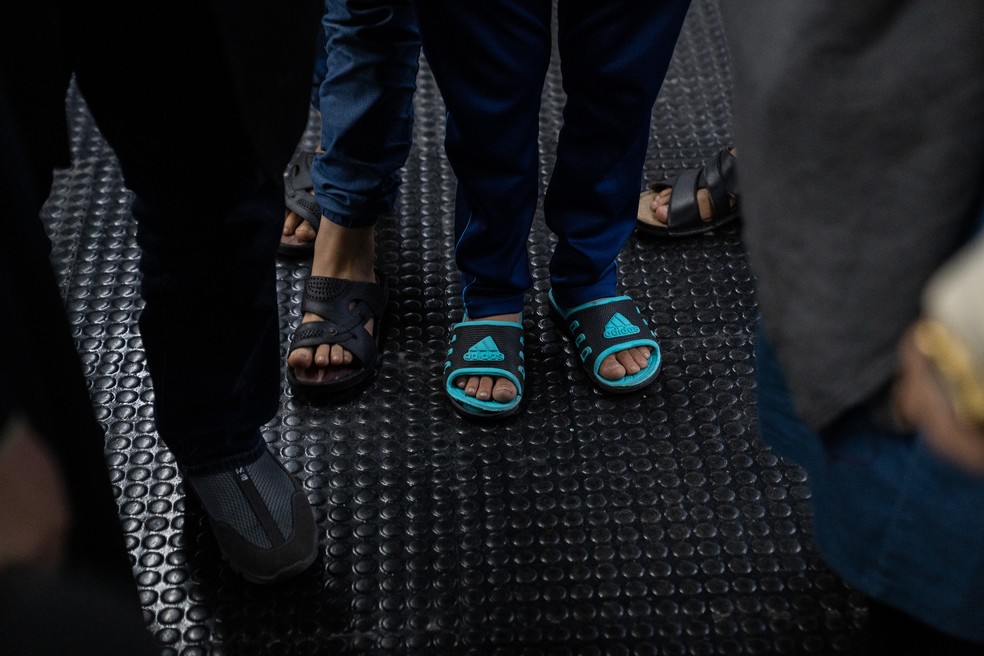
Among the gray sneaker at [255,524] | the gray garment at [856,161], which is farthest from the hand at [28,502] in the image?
the gray sneaker at [255,524]

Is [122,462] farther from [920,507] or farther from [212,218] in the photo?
[920,507]

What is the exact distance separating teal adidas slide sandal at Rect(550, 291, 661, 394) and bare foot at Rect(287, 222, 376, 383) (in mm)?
319

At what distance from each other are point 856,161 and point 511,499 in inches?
30.4

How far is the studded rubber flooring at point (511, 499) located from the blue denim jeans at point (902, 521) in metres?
0.52

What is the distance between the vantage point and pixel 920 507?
1.46 feet

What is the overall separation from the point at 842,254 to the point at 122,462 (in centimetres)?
100

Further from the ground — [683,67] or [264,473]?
[683,67]

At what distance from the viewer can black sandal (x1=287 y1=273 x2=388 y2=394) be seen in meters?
1.25

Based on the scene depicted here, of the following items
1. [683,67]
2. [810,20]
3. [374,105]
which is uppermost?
[810,20]

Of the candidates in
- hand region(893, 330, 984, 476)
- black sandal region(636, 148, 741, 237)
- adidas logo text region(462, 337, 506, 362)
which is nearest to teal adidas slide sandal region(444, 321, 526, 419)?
adidas logo text region(462, 337, 506, 362)

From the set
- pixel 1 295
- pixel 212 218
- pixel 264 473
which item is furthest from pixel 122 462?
pixel 1 295

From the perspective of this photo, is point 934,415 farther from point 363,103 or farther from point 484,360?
point 363,103

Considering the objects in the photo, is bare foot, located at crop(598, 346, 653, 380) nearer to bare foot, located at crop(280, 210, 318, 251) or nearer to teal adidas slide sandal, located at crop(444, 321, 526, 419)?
teal adidas slide sandal, located at crop(444, 321, 526, 419)

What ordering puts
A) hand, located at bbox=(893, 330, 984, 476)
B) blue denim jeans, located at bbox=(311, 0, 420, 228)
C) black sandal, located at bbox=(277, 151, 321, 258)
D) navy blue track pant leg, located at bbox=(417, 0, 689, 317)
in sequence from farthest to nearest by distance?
black sandal, located at bbox=(277, 151, 321, 258), blue denim jeans, located at bbox=(311, 0, 420, 228), navy blue track pant leg, located at bbox=(417, 0, 689, 317), hand, located at bbox=(893, 330, 984, 476)
